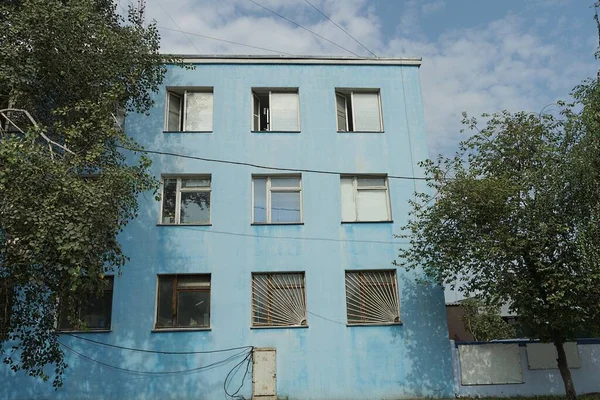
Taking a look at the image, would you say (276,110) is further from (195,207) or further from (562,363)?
(562,363)

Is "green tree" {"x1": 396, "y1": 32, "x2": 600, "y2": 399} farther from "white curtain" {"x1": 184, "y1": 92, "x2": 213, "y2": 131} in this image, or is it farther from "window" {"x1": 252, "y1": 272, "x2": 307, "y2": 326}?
"white curtain" {"x1": 184, "y1": 92, "x2": 213, "y2": 131}

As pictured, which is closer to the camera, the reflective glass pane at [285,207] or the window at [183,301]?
the window at [183,301]

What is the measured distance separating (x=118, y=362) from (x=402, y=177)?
9.06m

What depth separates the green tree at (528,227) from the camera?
37.6ft

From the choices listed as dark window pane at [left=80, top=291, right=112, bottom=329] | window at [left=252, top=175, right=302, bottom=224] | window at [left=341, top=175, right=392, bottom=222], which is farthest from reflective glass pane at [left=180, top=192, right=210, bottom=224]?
window at [left=341, top=175, right=392, bottom=222]

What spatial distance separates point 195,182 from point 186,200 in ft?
1.93

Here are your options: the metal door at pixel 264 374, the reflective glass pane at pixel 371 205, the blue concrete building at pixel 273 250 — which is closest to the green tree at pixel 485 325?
the reflective glass pane at pixel 371 205

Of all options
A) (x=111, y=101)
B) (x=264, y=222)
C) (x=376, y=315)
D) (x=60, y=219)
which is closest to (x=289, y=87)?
(x=264, y=222)

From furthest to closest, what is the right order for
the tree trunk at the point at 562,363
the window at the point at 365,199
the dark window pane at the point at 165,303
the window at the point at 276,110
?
the window at the point at 276,110
the window at the point at 365,199
the dark window pane at the point at 165,303
the tree trunk at the point at 562,363

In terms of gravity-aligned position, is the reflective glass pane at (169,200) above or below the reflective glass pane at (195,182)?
below

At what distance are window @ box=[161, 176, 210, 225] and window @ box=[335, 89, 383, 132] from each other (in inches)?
174

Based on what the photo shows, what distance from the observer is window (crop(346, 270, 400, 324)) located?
14258 mm

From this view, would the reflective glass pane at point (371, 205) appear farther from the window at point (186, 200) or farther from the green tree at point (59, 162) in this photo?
the green tree at point (59, 162)

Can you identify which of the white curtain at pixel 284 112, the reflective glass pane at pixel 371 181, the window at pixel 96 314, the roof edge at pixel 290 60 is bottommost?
the window at pixel 96 314
